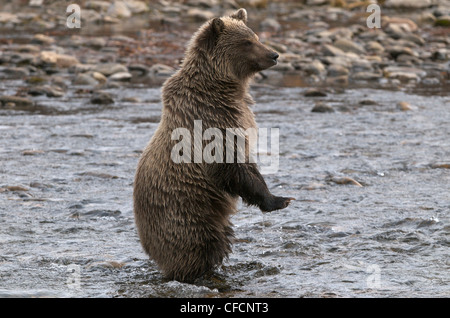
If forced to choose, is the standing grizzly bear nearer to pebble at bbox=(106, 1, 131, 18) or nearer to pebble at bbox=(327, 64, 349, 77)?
pebble at bbox=(327, 64, 349, 77)

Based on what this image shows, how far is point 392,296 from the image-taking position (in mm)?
4875

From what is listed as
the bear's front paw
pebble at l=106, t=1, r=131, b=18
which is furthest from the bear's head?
pebble at l=106, t=1, r=131, b=18

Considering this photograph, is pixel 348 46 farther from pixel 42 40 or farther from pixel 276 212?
pixel 276 212

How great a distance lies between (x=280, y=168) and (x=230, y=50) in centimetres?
324

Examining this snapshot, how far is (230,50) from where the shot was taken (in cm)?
567

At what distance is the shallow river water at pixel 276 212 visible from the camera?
17.5ft

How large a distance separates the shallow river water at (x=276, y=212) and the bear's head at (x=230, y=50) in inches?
56.8

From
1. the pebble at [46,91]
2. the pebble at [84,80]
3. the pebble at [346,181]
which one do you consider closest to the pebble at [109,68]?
the pebble at [84,80]

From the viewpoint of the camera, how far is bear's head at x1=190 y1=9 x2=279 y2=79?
18.5ft

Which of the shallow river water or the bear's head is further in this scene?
the bear's head

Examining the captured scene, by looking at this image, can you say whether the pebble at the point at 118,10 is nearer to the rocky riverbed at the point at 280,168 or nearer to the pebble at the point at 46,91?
the rocky riverbed at the point at 280,168

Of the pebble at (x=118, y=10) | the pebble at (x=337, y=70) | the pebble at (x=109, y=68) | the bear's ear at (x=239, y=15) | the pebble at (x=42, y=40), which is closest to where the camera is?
the bear's ear at (x=239, y=15)
